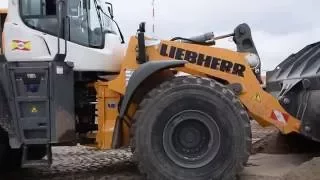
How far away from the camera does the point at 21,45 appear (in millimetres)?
6625

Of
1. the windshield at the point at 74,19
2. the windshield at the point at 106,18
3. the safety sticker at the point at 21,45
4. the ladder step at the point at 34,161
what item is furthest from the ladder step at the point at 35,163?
the windshield at the point at 106,18

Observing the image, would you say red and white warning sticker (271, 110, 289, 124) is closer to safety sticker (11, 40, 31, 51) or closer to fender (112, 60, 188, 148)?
fender (112, 60, 188, 148)

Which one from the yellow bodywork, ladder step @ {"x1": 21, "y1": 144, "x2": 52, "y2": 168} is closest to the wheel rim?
the yellow bodywork

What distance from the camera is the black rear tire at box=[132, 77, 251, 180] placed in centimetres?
624

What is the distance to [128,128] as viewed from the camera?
6.73 metres

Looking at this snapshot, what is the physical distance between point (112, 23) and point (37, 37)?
136 centimetres

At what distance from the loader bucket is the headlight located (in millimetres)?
598

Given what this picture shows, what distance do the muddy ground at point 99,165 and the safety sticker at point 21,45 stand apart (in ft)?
6.15

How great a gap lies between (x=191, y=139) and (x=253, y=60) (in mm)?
1437

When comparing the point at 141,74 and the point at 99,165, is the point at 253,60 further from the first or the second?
the point at 99,165

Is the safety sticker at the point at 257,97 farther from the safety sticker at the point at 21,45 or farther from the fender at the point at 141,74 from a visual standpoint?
the safety sticker at the point at 21,45

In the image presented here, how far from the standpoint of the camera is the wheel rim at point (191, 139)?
6320 millimetres

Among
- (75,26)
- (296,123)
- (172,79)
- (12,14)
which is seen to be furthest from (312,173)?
(12,14)

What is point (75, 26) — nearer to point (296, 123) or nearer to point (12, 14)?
point (12, 14)
